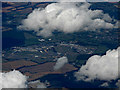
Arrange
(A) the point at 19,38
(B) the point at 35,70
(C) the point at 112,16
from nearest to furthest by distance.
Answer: (B) the point at 35,70 < (A) the point at 19,38 < (C) the point at 112,16

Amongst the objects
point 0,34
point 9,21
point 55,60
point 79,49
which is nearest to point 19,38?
point 0,34

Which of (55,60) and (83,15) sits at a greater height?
(83,15)

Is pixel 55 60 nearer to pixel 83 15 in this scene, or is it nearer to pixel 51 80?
pixel 51 80

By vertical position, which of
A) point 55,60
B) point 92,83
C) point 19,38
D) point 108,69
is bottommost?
point 92,83

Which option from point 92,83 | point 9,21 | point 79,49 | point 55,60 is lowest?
point 92,83

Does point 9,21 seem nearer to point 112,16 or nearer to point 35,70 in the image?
point 112,16

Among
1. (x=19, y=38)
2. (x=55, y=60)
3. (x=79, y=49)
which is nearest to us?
(x=55, y=60)

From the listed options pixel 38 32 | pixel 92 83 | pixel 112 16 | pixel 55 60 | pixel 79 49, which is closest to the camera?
pixel 92 83

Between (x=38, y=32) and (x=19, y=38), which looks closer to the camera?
(x=19, y=38)

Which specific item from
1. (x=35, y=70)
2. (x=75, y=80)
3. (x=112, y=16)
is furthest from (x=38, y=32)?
(x=75, y=80)
